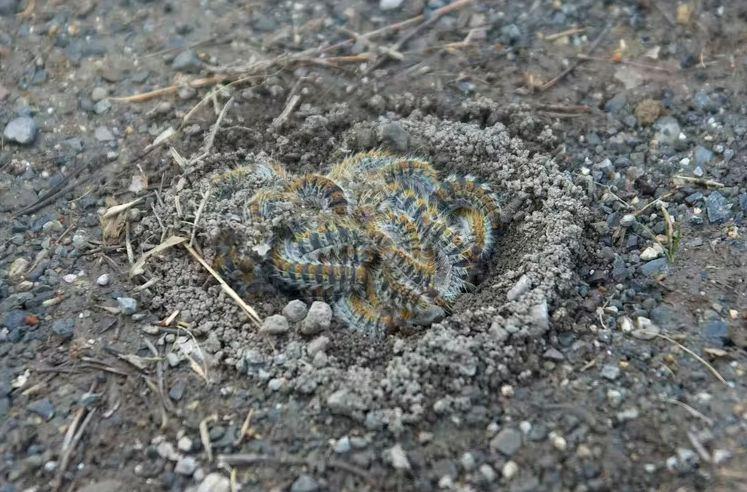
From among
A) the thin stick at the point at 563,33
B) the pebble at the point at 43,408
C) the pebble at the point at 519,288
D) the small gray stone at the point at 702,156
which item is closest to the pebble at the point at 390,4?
the thin stick at the point at 563,33

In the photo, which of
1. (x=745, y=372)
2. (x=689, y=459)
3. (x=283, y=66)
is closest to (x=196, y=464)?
(x=689, y=459)

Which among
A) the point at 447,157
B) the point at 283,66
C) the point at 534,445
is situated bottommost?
the point at 534,445

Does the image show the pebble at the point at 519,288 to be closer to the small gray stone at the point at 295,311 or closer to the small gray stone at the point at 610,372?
the small gray stone at the point at 610,372

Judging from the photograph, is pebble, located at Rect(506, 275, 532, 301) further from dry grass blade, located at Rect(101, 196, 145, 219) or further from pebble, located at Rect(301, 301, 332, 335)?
dry grass blade, located at Rect(101, 196, 145, 219)

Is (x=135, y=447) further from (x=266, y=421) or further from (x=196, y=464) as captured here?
(x=266, y=421)

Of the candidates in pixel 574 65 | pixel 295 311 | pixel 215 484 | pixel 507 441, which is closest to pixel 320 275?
pixel 295 311

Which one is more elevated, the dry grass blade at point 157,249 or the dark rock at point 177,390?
the dry grass blade at point 157,249
